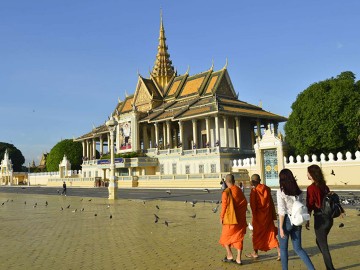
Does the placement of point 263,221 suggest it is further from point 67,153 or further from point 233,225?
point 67,153

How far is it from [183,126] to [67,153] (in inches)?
1493

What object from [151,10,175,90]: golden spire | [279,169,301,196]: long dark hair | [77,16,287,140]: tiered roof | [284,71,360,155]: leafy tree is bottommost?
[279,169,301,196]: long dark hair

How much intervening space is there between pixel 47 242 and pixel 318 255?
5787 mm

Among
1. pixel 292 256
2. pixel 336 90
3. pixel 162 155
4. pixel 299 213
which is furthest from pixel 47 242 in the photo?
pixel 162 155

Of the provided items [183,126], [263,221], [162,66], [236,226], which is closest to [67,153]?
[162,66]

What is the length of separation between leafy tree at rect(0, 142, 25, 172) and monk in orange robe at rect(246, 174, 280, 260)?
112m

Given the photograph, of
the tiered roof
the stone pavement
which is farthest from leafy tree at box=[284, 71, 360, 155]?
the stone pavement

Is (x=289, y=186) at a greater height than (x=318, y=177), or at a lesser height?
lesser

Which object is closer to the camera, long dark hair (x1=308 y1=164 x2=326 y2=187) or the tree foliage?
long dark hair (x1=308 y1=164 x2=326 y2=187)

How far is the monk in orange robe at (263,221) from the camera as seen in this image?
6.65 m

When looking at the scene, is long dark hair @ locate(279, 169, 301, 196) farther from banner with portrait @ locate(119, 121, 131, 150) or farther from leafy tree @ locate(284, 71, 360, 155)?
banner with portrait @ locate(119, 121, 131, 150)

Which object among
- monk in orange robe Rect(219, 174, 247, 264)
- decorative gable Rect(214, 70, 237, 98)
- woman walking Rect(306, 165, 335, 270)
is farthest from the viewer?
decorative gable Rect(214, 70, 237, 98)

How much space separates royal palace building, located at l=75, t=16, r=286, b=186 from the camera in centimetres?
4550

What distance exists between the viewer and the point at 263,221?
21.9 feet
